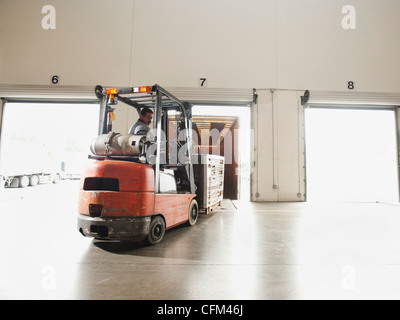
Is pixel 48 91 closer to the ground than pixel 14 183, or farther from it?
farther from it

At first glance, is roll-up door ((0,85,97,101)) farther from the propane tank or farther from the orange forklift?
the propane tank

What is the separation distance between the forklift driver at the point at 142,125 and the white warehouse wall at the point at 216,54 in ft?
14.8

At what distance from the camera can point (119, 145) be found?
103 inches

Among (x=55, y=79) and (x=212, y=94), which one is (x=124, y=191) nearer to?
(x=212, y=94)

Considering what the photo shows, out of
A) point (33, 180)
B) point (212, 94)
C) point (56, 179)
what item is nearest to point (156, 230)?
point (212, 94)

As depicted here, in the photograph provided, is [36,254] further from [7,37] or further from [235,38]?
[7,37]

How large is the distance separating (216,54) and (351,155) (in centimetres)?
744

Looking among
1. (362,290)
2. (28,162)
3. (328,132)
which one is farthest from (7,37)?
(328,132)

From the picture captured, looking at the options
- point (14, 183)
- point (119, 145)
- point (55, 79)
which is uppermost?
point (55, 79)

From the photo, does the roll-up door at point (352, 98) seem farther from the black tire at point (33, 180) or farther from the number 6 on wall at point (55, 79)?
the black tire at point (33, 180)

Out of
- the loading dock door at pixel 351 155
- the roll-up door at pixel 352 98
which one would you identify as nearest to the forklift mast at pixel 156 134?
the roll-up door at pixel 352 98

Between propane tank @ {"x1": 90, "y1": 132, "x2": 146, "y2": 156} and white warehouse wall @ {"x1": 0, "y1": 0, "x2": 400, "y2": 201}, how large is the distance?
4.97 meters

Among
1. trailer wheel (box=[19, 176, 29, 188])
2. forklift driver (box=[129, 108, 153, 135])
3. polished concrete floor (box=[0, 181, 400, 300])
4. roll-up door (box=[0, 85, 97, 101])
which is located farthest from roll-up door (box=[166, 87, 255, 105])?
trailer wheel (box=[19, 176, 29, 188])

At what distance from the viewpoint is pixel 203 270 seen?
2.05m
